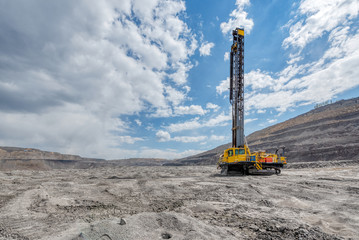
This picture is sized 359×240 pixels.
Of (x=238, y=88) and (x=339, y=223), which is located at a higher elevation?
(x=238, y=88)

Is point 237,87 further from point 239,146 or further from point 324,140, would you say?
point 324,140

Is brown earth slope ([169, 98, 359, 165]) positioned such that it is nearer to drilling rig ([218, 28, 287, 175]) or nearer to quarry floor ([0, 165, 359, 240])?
drilling rig ([218, 28, 287, 175])

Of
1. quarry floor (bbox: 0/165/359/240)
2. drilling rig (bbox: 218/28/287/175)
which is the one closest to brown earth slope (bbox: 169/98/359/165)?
drilling rig (bbox: 218/28/287/175)

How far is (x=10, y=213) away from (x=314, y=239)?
6.23m

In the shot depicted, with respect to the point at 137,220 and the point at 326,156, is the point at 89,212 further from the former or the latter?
the point at 326,156

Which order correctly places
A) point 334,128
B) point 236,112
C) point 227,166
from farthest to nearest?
point 334,128 < point 236,112 < point 227,166

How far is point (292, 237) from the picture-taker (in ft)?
9.55

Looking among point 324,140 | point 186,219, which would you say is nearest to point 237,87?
point 186,219

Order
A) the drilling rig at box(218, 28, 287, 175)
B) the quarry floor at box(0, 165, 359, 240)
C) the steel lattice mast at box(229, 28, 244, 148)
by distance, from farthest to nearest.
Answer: the steel lattice mast at box(229, 28, 244, 148) → the drilling rig at box(218, 28, 287, 175) → the quarry floor at box(0, 165, 359, 240)

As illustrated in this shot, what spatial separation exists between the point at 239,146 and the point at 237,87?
16.3 ft

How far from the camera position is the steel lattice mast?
50.8 ft

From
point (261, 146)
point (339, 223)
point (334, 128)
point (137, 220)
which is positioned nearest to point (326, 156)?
point (334, 128)

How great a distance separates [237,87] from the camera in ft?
52.5

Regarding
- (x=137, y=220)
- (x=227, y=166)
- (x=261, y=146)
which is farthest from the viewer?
(x=261, y=146)
